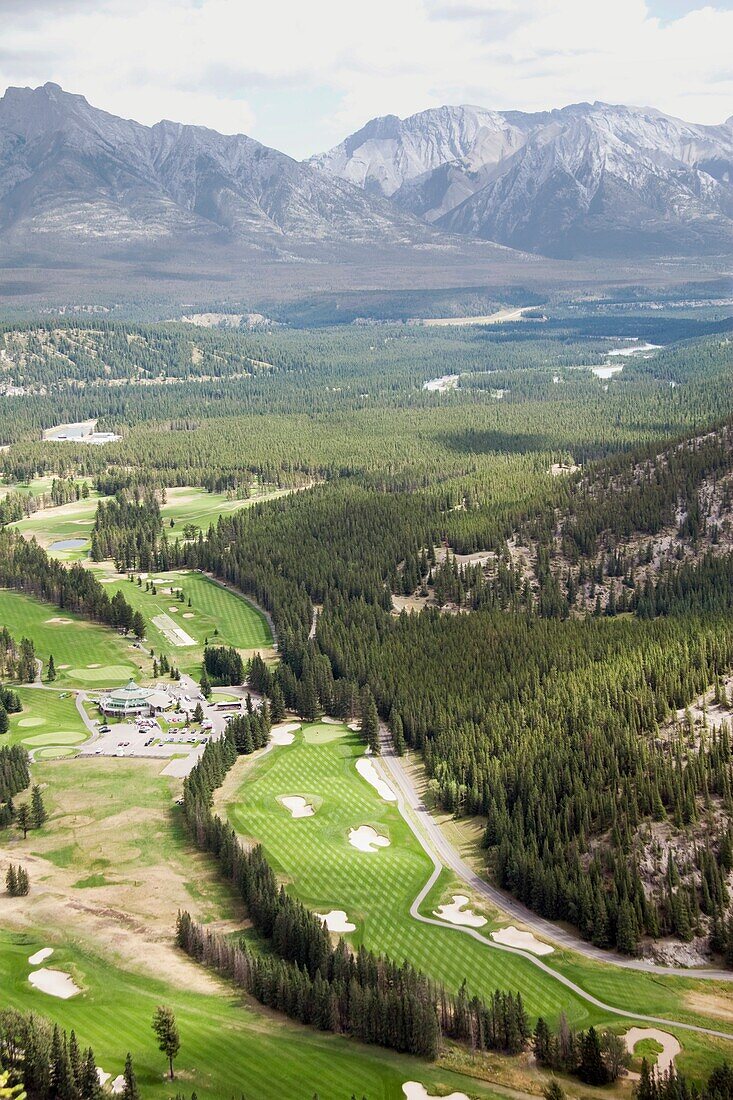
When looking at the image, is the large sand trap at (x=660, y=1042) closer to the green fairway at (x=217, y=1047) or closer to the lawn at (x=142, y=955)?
the green fairway at (x=217, y=1047)

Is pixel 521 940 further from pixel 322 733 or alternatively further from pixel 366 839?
pixel 322 733

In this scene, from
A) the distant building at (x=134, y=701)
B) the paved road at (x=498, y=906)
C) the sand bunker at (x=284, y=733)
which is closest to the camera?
the paved road at (x=498, y=906)

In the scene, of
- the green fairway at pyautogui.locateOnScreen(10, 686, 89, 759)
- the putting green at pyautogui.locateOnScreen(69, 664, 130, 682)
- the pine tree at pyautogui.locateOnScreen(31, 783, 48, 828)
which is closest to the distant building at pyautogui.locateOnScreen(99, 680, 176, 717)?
the green fairway at pyautogui.locateOnScreen(10, 686, 89, 759)

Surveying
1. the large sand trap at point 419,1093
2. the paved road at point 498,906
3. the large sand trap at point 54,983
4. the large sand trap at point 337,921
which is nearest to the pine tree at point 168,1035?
the large sand trap at point 54,983

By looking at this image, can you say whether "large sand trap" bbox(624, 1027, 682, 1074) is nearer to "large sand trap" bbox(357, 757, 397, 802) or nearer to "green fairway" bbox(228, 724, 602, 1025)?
"green fairway" bbox(228, 724, 602, 1025)

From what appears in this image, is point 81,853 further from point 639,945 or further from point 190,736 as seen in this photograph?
point 639,945

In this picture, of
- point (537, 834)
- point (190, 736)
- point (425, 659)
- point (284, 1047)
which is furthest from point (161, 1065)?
point (425, 659)

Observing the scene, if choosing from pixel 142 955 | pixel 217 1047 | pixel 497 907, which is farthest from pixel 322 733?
pixel 217 1047
